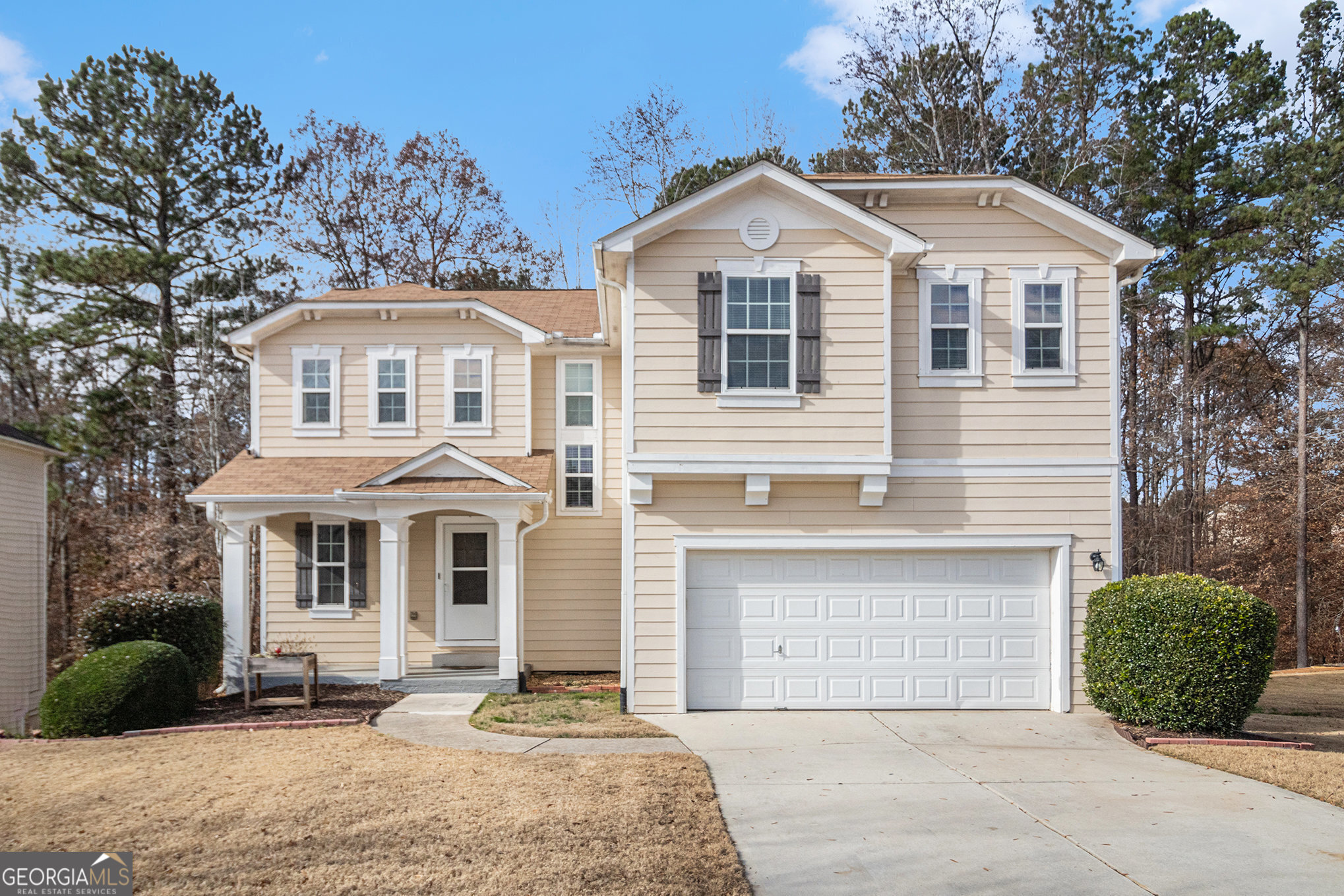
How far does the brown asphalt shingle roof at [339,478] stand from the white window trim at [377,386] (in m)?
0.47

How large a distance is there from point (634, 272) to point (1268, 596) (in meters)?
19.8

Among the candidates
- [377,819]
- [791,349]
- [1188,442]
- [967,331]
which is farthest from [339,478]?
[1188,442]

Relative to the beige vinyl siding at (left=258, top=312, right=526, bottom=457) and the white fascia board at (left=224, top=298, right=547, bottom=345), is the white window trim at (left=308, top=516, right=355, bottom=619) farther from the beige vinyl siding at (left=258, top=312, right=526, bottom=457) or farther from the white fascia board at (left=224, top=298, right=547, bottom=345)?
the white fascia board at (left=224, top=298, right=547, bottom=345)

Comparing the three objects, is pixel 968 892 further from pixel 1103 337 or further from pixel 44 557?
pixel 44 557

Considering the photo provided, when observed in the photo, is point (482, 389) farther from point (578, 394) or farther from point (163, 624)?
point (163, 624)

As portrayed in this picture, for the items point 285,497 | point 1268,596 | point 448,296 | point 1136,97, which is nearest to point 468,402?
point 448,296

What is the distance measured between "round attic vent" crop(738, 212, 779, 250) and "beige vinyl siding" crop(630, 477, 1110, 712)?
2.90 metres

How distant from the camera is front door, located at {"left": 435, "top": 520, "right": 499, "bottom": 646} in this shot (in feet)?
48.0

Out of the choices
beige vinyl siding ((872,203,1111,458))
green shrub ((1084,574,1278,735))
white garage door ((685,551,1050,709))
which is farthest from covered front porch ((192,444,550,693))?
green shrub ((1084,574,1278,735))

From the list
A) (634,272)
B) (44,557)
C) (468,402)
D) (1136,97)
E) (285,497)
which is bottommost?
(44,557)

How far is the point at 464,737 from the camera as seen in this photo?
32.2 feet

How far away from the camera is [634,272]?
11.2 meters

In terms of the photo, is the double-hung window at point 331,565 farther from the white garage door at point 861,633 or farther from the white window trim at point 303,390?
the white garage door at point 861,633

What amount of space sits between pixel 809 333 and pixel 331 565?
28.2 feet
